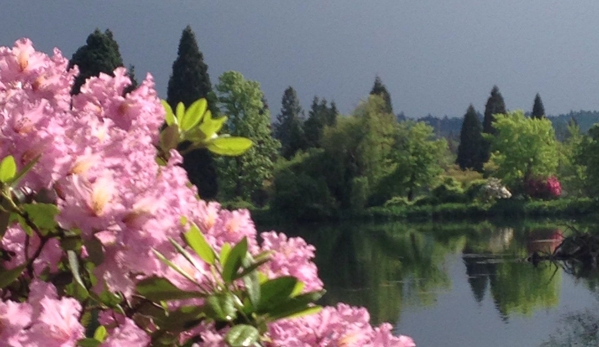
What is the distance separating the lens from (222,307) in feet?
2.33

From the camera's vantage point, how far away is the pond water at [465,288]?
11695mm

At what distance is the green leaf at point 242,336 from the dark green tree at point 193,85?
77.9 ft

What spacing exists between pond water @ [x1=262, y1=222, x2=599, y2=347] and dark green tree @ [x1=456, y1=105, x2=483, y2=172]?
59.6 feet

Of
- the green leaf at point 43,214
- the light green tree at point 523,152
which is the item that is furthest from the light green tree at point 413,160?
the green leaf at point 43,214

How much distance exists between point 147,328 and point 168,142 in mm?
386

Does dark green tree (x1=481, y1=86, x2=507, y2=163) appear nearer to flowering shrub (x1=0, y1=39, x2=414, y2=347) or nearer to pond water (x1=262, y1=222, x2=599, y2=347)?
pond water (x1=262, y1=222, x2=599, y2=347)

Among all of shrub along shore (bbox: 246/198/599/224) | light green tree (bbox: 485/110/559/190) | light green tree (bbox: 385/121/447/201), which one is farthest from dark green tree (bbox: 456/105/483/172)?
shrub along shore (bbox: 246/198/599/224)

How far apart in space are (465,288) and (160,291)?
567 inches

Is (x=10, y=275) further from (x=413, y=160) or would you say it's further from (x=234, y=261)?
(x=413, y=160)

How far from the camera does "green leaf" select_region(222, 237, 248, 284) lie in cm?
72

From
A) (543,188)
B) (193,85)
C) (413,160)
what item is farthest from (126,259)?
(543,188)

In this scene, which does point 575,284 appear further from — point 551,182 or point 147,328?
point 551,182

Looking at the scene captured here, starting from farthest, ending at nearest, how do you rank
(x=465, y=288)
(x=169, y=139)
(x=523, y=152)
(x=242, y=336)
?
(x=523, y=152) → (x=465, y=288) → (x=169, y=139) → (x=242, y=336)

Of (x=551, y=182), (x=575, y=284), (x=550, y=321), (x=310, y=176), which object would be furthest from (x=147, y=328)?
(x=551, y=182)
